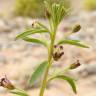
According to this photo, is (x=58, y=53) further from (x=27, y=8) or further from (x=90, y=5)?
(x=90, y=5)

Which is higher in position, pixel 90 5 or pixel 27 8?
pixel 27 8

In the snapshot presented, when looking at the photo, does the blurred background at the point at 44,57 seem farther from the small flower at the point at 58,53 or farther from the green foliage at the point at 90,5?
the green foliage at the point at 90,5

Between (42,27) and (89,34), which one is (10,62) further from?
(42,27)

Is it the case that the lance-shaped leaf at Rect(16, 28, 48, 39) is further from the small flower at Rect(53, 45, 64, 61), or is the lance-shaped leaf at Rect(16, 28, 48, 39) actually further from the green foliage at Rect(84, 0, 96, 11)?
the green foliage at Rect(84, 0, 96, 11)

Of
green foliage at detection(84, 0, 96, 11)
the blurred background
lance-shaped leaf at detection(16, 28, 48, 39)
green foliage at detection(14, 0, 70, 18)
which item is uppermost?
lance-shaped leaf at detection(16, 28, 48, 39)

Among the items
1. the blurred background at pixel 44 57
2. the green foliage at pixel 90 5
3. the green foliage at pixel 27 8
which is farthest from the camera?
the green foliage at pixel 90 5

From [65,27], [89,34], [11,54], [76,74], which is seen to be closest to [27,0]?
[65,27]

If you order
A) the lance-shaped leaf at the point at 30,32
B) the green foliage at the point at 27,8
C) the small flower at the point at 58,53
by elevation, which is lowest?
the green foliage at the point at 27,8

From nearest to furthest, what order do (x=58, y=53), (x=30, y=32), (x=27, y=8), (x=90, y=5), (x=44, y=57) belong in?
(x=58, y=53) → (x=30, y=32) → (x=44, y=57) → (x=27, y=8) → (x=90, y=5)

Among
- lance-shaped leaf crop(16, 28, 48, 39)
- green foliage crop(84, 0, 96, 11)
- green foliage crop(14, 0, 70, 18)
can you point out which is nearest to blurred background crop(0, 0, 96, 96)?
green foliage crop(14, 0, 70, 18)

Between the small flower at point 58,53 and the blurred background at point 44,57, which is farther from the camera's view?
the blurred background at point 44,57

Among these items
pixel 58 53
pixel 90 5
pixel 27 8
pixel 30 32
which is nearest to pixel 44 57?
pixel 30 32

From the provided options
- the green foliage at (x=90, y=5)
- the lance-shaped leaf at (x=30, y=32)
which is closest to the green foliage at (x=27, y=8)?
the green foliage at (x=90, y=5)
